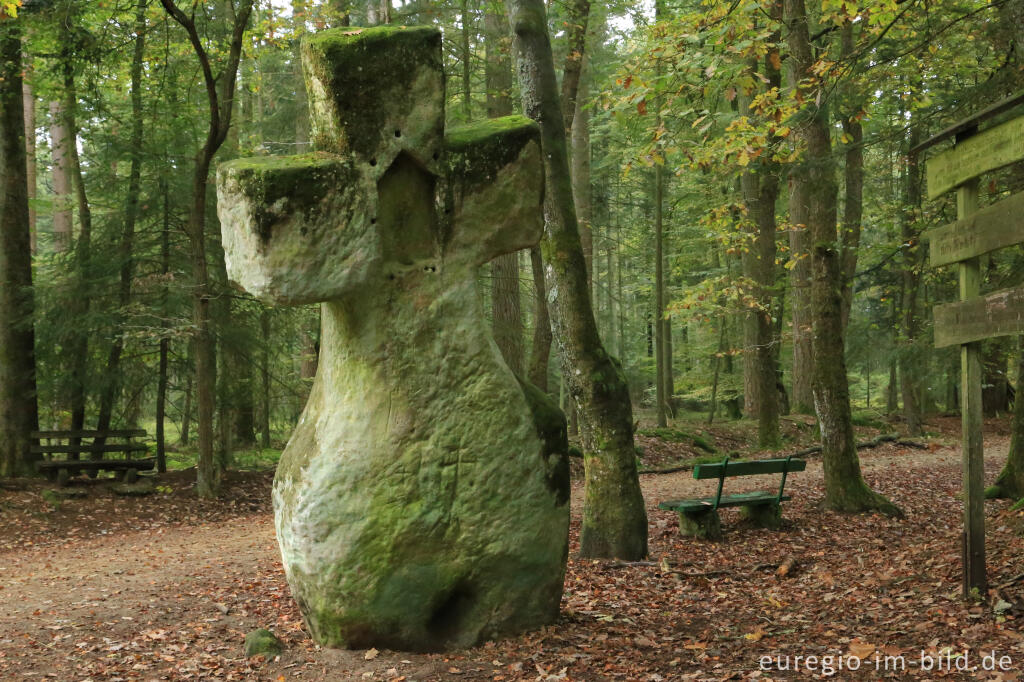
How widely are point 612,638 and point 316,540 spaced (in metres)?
2.20

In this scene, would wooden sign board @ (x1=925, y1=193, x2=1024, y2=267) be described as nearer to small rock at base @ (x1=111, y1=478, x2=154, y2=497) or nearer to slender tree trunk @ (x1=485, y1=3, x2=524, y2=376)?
slender tree trunk @ (x1=485, y1=3, x2=524, y2=376)

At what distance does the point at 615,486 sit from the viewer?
25.8ft

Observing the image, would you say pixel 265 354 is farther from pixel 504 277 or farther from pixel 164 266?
pixel 504 277

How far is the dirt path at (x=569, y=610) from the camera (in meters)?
5.29

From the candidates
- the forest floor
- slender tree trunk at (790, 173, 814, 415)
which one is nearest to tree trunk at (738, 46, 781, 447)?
slender tree trunk at (790, 173, 814, 415)

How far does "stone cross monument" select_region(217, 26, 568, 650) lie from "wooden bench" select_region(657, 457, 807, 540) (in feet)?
12.8

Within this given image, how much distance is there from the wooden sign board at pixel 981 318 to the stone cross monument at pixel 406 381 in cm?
307

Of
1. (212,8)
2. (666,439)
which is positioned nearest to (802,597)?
(666,439)

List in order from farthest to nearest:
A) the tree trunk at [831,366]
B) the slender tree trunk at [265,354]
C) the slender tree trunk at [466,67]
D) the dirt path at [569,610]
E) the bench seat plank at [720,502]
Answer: the slender tree trunk at [466,67]
the slender tree trunk at [265,354]
the tree trunk at [831,366]
the bench seat plank at [720,502]
the dirt path at [569,610]

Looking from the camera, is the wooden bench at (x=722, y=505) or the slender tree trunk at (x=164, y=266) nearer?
the wooden bench at (x=722, y=505)

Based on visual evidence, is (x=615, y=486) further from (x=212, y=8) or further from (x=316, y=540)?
(x=212, y=8)

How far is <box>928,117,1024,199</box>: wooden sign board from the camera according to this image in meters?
5.48

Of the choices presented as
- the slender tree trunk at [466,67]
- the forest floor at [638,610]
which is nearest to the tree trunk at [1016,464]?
the forest floor at [638,610]

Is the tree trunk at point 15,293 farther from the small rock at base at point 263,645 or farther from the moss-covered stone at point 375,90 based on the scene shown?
the moss-covered stone at point 375,90
